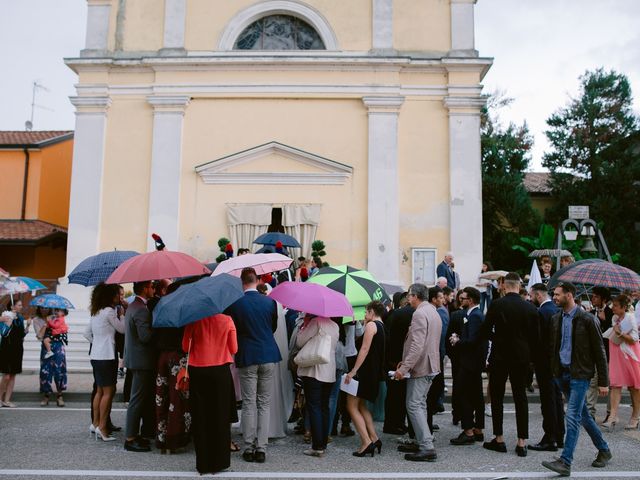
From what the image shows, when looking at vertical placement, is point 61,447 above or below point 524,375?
below

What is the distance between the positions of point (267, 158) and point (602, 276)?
459 inches

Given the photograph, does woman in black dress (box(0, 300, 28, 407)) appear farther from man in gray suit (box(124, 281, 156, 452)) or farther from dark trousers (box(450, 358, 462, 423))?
dark trousers (box(450, 358, 462, 423))

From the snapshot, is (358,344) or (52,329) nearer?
(358,344)

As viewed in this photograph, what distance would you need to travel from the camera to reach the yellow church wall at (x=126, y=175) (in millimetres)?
17688

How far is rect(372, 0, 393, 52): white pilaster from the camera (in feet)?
58.9

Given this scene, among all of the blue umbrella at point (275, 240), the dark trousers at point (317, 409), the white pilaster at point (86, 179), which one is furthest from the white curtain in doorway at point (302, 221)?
the dark trousers at point (317, 409)

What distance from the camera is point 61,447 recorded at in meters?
6.74

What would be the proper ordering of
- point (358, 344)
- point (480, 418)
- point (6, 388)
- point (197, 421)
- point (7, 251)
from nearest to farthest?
point (197, 421), point (480, 418), point (358, 344), point (6, 388), point (7, 251)

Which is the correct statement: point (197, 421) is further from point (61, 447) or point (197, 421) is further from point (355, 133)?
point (355, 133)

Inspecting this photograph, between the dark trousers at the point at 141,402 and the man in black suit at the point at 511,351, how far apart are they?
4.11 metres

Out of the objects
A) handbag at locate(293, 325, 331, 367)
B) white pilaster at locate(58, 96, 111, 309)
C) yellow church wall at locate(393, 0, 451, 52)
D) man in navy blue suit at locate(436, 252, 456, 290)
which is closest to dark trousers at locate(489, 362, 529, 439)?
handbag at locate(293, 325, 331, 367)

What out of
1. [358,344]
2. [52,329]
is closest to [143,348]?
[358,344]

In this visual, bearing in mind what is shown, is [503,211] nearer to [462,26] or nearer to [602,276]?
[462,26]

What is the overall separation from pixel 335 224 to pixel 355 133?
293 cm
